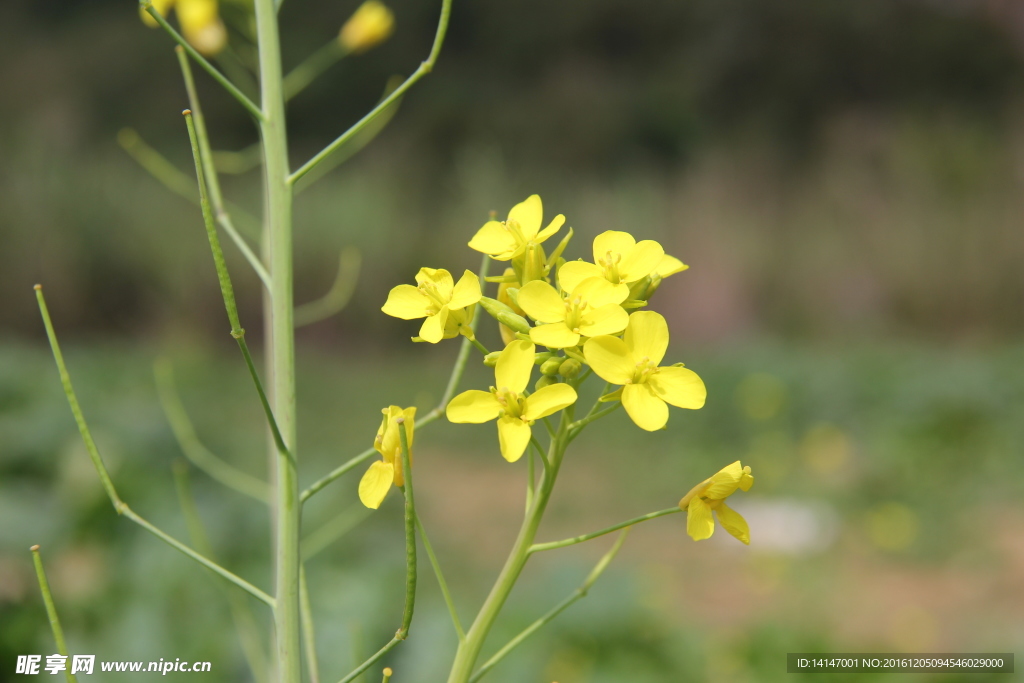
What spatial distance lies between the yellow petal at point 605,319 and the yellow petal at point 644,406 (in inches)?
1.4

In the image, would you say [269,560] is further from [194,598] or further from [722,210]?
[722,210]

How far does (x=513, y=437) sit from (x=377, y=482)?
0.26 ft

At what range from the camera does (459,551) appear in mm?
2312

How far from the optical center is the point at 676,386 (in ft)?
1.25

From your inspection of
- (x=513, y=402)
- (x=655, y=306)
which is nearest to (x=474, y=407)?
(x=513, y=402)

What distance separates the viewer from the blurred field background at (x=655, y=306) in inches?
57.4

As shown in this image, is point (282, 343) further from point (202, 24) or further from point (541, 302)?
point (202, 24)

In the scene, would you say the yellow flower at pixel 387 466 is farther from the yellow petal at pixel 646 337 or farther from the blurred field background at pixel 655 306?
the blurred field background at pixel 655 306

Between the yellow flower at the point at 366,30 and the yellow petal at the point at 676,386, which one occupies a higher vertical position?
the yellow flower at the point at 366,30

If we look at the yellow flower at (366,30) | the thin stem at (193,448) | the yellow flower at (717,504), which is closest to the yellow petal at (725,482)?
the yellow flower at (717,504)

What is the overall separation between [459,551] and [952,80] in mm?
5102

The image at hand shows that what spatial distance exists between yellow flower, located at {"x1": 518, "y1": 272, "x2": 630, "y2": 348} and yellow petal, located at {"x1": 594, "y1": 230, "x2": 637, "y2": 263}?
27mm

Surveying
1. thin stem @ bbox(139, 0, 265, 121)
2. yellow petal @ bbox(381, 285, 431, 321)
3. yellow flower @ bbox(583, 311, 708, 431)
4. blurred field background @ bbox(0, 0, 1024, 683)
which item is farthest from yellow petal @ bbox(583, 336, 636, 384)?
blurred field background @ bbox(0, 0, 1024, 683)

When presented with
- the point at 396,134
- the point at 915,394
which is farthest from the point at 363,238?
the point at 915,394
